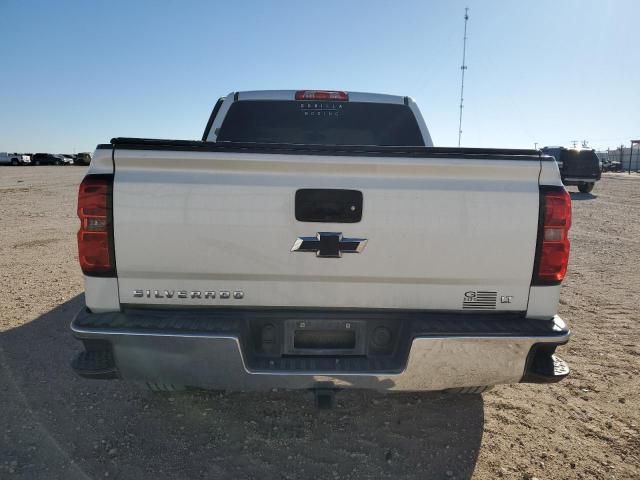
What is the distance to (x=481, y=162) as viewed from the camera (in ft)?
7.05

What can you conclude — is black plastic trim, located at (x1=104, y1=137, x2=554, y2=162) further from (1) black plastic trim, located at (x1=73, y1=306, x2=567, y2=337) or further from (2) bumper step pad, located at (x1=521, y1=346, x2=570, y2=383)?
(2) bumper step pad, located at (x1=521, y1=346, x2=570, y2=383)

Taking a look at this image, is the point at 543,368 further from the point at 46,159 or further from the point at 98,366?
the point at 46,159

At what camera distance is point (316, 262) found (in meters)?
2.15

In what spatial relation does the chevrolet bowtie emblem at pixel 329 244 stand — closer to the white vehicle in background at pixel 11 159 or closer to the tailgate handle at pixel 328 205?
the tailgate handle at pixel 328 205

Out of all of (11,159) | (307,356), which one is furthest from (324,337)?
(11,159)

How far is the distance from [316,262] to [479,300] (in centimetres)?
87

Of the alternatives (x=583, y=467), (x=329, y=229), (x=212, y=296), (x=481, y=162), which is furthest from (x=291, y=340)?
(x=583, y=467)

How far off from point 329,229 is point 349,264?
203mm

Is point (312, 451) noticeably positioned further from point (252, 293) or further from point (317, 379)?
point (252, 293)

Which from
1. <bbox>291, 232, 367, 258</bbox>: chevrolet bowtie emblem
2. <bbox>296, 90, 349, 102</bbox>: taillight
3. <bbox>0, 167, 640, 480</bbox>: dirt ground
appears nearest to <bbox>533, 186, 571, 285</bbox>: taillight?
<bbox>291, 232, 367, 258</bbox>: chevrolet bowtie emblem

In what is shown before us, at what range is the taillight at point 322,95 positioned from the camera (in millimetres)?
4062

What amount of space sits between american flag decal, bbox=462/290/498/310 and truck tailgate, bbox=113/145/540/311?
0.8 inches

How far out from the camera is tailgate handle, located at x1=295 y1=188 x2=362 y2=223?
212 cm

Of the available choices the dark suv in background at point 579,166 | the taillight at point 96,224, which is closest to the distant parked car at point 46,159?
the dark suv in background at point 579,166
